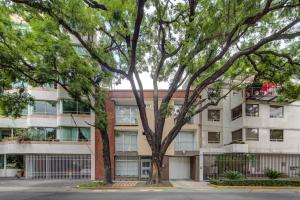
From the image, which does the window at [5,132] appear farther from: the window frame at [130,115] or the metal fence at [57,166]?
the window frame at [130,115]

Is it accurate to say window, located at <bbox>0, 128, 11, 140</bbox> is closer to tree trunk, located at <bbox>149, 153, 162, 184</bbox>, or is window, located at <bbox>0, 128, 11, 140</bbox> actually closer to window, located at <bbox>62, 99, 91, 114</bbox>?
window, located at <bbox>62, 99, 91, 114</bbox>

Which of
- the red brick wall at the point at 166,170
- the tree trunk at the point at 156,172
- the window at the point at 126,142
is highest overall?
the window at the point at 126,142

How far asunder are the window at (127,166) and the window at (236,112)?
11.1m

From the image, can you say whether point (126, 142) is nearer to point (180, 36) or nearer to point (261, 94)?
point (261, 94)

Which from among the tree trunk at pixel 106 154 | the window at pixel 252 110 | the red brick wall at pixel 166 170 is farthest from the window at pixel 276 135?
the tree trunk at pixel 106 154

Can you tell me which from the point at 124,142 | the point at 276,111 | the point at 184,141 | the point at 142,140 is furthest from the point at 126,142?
the point at 276,111

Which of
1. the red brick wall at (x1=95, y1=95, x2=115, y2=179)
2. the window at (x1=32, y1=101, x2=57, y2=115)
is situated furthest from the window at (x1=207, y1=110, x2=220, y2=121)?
the window at (x1=32, y1=101, x2=57, y2=115)

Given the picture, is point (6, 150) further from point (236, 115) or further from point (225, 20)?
point (225, 20)

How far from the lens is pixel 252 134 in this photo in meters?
34.5

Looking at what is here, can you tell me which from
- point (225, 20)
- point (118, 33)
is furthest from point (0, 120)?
point (225, 20)

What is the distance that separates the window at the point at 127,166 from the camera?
3356 centimetres

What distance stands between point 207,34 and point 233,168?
16409mm

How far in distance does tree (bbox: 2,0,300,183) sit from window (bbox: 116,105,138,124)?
9.79m

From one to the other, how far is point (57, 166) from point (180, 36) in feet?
70.0
